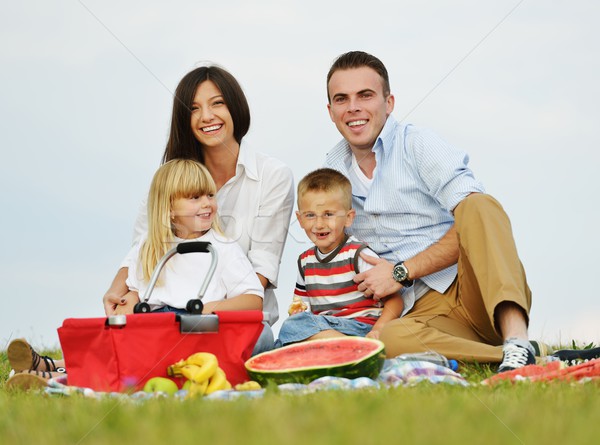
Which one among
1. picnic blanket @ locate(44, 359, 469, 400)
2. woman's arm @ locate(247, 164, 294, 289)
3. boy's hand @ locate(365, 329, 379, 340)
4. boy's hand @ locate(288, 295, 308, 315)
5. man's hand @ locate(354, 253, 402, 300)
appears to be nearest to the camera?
picnic blanket @ locate(44, 359, 469, 400)

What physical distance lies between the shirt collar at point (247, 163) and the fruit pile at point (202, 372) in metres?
1.81

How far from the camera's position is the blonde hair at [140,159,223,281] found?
4.81 m

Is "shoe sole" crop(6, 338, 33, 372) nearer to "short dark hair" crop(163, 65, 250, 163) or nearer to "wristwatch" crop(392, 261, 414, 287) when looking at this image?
"short dark hair" crop(163, 65, 250, 163)

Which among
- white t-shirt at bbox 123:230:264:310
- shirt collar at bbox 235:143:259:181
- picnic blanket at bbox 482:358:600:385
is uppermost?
shirt collar at bbox 235:143:259:181

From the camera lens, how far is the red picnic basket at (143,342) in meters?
3.76

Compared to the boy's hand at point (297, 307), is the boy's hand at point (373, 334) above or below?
below

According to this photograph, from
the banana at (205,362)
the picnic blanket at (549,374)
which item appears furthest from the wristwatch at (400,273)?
the banana at (205,362)

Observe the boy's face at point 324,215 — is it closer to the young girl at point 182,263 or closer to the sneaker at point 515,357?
the young girl at point 182,263

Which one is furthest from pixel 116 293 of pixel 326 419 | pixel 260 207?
pixel 326 419

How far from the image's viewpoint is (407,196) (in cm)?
520

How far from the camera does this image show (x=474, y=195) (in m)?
4.65

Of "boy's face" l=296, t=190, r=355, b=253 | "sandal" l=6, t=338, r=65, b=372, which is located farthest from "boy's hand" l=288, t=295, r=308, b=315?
"sandal" l=6, t=338, r=65, b=372

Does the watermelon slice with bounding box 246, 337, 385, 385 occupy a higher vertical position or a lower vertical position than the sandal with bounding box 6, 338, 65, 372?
higher

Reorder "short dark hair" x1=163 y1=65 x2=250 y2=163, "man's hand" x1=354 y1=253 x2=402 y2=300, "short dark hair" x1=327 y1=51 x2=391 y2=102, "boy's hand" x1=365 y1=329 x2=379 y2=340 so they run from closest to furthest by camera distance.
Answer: "boy's hand" x1=365 y1=329 x2=379 y2=340, "man's hand" x1=354 y1=253 x2=402 y2=300, "short dark hair" x1=163 y1=65 x2=250 y2=163, "short dark hair" x1=327 y1=51 x2=391 y2=102
